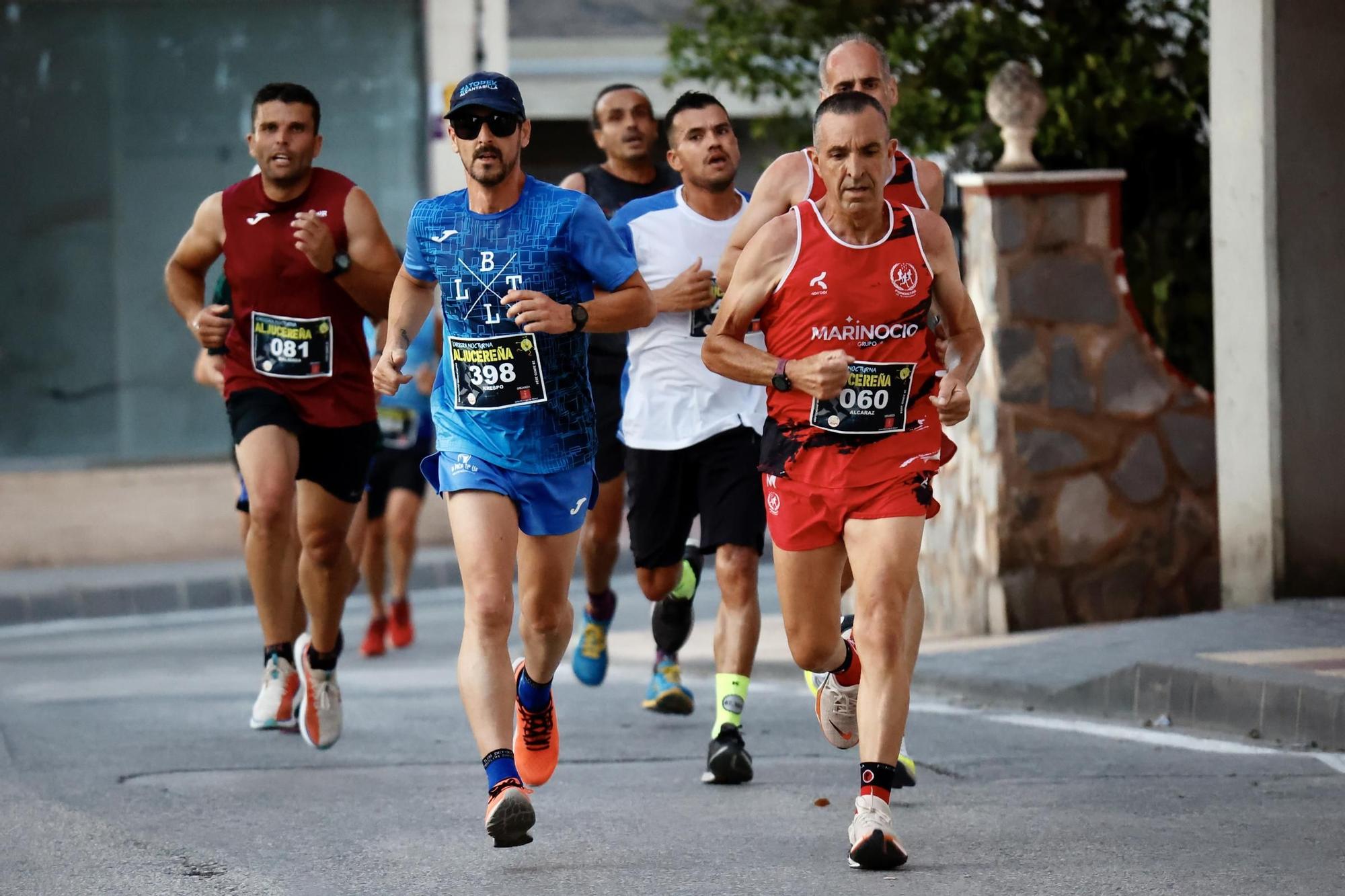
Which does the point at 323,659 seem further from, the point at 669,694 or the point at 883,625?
the point at 883,625

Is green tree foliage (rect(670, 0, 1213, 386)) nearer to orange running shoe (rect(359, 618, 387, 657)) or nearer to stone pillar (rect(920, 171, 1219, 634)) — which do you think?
stone pillar (rect(920, 171, 1219, 634))

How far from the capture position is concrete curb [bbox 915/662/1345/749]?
8484mm

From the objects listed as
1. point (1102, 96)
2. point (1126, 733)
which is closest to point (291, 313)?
point (1126, 733)

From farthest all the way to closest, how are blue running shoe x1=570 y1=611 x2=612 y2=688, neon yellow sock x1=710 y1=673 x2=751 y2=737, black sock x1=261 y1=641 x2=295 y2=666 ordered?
1. blue running shoe x1=570 y1=611 x2=612 y2=688
2. black sock x1=261 y1=641 x2=295 y2=666
3. neon yellow sock x1=710 y1=673 x2=751 y2=737

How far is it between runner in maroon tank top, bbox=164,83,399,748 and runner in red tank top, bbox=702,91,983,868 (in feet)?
7.09

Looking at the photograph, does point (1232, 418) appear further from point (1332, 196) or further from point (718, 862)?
point (718, 862)

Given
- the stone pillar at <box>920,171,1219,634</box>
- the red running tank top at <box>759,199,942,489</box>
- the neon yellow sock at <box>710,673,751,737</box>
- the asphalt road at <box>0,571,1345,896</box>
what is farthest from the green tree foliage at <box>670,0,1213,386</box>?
the red running tank top at <box>759,199,942,489</box>

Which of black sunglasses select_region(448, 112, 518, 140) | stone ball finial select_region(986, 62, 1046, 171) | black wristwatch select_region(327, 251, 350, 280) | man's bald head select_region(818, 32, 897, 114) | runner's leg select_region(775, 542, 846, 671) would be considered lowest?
runner's leg select_region(775, 542, 846, 671)

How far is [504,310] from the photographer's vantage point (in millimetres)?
7078

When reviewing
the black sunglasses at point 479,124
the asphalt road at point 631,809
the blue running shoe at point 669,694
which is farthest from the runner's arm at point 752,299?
the blue running shoe at point 669,694

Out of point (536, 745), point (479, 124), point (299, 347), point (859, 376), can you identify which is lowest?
point (536, 745)

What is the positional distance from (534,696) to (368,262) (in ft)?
6.23

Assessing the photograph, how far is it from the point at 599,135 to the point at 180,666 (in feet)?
13.6

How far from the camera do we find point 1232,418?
1151 centimetres
